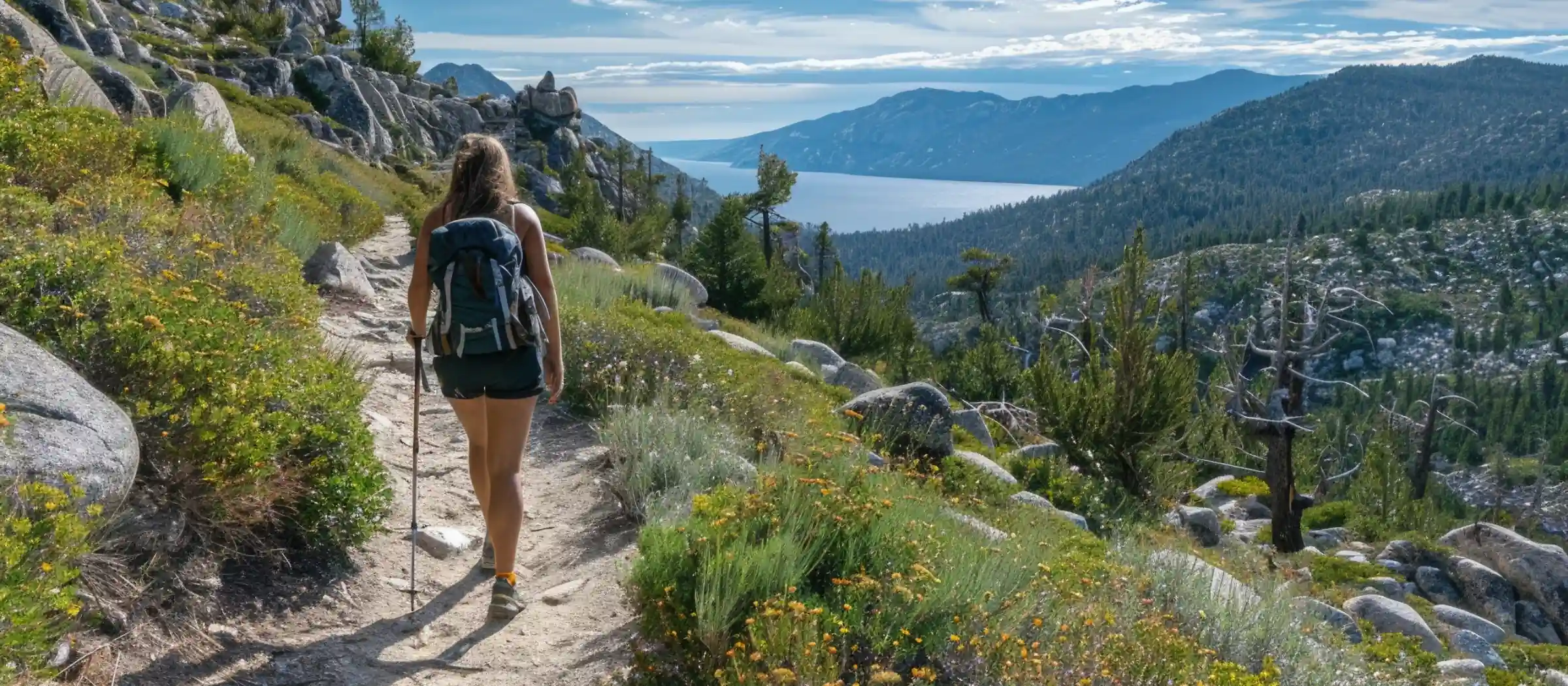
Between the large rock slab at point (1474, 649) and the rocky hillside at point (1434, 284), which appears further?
the rocky hillside at point (1434, 284)

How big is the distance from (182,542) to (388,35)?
76.6m

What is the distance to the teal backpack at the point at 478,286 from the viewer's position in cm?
404

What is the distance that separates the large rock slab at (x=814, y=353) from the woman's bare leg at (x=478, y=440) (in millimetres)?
11572

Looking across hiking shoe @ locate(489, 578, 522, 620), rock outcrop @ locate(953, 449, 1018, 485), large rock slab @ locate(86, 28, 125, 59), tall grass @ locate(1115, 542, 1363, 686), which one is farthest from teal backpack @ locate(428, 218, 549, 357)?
large rock slab @ locate(86, 28, 125, 59)

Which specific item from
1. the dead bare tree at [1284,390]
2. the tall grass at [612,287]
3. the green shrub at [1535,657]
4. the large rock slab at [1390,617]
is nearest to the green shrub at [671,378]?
the tall grass at [612,287]

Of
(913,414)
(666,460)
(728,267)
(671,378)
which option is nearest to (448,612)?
(666,460)

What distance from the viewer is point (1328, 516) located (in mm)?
23375

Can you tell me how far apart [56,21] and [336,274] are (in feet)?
91.1

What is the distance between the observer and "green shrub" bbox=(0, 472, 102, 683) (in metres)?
2.62

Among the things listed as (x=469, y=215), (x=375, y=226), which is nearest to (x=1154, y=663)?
(x=469, y=215)

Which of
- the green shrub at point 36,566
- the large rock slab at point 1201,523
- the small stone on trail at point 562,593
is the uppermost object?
the green shrub at point 36,566

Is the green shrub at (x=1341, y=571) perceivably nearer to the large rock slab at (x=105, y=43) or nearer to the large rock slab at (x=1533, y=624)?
the large rock slab at (x=1533, y=624)

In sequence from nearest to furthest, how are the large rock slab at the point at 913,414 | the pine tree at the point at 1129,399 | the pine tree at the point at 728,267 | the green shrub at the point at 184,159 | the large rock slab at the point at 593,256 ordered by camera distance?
1. the large rock slab at the point at 913,414
2. the green shrub at the point at 184,159
3. the pine tree at the point at 1129,399
4. the large rock slab at the point at 593,256
5. the pine tree at the point at 728,267

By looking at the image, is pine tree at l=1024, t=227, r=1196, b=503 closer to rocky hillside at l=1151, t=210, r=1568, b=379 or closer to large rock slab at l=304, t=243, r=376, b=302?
large rock slab at l=304, t=243, r=376, b=302
